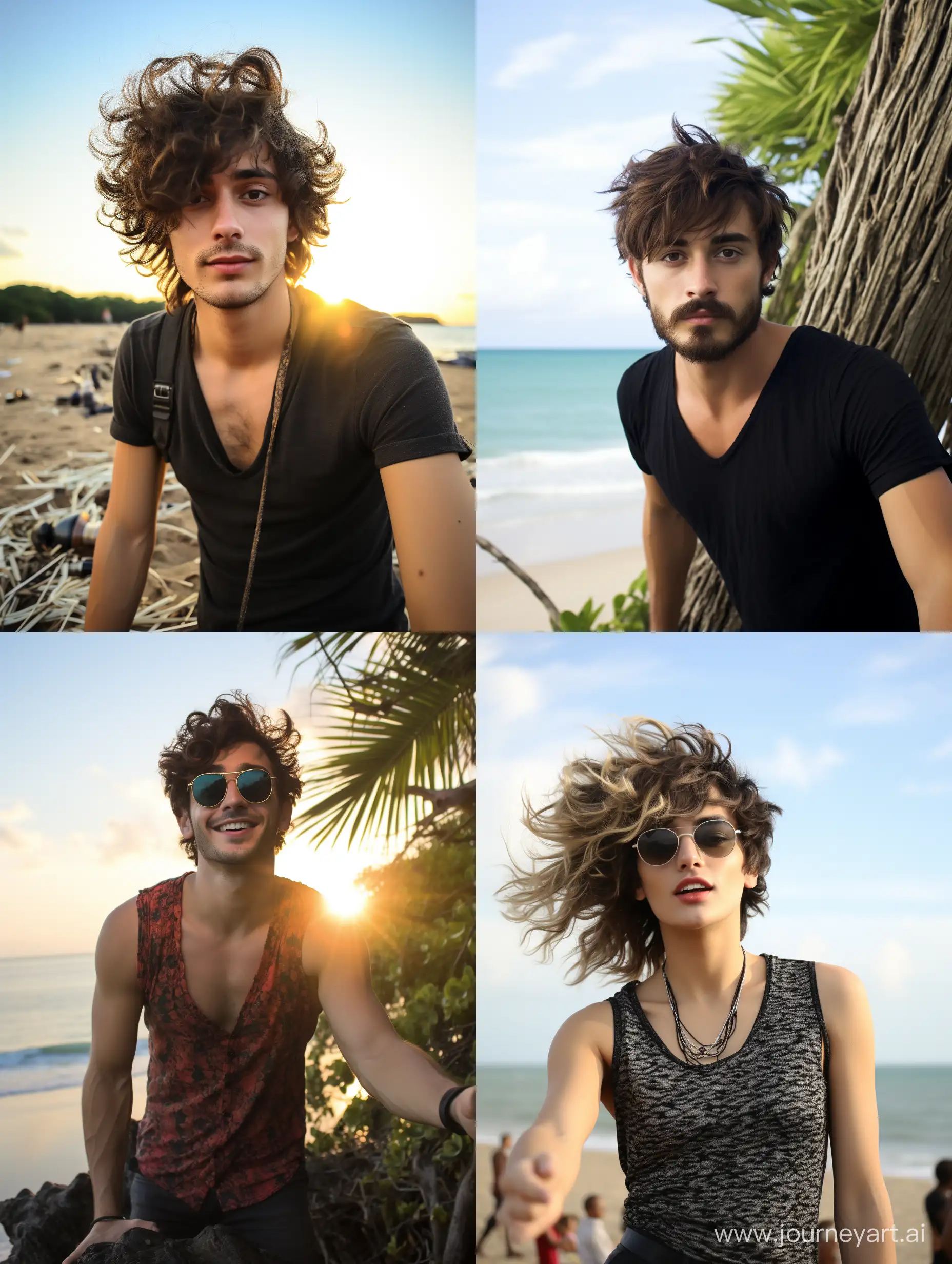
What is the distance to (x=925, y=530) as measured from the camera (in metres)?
1.84

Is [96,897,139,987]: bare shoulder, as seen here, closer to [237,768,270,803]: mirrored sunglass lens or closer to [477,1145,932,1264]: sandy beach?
[237,768,270,803]: mirrored sunglass lens

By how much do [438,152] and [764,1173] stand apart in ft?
5.27

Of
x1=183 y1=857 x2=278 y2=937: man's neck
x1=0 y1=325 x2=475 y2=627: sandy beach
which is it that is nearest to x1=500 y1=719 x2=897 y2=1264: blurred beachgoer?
x1=183 y1=857 x2=278 y2=937: man's neck

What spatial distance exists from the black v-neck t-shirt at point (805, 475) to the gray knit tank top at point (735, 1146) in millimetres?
618

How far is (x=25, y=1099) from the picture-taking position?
193 centimetres

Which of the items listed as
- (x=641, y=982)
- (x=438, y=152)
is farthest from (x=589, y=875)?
(x=438, y=152)

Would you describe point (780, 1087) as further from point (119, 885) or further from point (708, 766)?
point (119, 885)

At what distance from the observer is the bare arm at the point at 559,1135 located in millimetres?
1845

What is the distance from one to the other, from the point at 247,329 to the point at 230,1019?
3.46ft

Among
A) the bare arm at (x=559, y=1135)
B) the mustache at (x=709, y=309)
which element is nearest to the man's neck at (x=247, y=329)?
the mustache at (x=709, y=309)

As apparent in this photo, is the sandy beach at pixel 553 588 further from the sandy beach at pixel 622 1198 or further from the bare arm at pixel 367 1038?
the sandy beach at pixel 622 1198

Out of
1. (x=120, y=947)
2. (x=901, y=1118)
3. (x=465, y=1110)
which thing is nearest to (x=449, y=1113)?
(x=465, y=1110)

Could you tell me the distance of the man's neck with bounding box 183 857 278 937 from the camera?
194 centimetres

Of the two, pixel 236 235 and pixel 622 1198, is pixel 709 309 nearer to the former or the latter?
pixel 236 235
